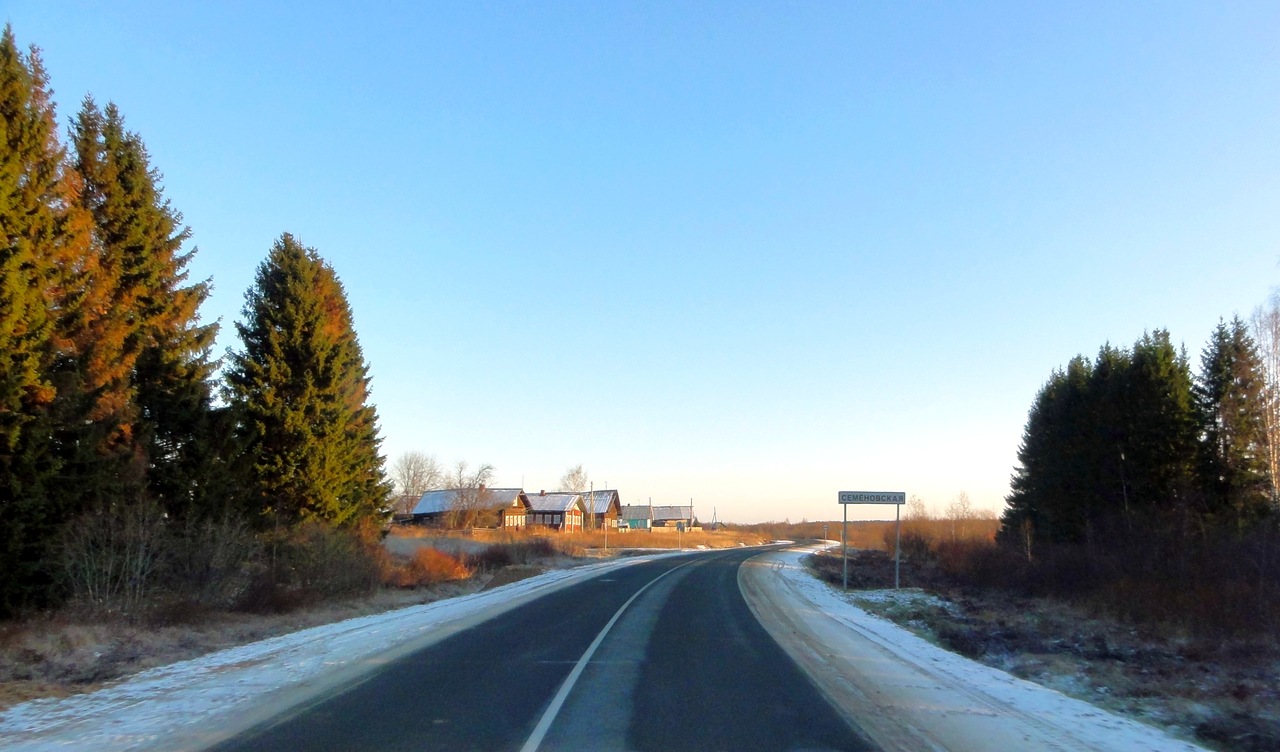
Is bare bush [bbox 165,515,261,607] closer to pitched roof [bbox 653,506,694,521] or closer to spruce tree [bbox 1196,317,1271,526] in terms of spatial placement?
spruce tree [bbox 1196,317,1271,526]

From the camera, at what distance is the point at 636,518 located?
149750mm

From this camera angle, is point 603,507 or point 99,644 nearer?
point 99,644

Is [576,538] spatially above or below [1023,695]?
below

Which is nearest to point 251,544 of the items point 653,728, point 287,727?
point 287,727

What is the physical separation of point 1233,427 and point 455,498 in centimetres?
8096

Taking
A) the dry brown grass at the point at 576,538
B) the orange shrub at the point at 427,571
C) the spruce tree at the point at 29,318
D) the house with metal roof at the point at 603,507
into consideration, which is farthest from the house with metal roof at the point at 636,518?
the spruce tree at the point at 29,318

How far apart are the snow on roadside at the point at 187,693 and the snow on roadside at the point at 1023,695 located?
854 cm

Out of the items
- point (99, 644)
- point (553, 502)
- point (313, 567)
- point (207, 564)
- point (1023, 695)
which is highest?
point (553, 502)

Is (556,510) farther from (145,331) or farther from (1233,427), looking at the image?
(145,331)

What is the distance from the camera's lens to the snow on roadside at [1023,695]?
27.0ft

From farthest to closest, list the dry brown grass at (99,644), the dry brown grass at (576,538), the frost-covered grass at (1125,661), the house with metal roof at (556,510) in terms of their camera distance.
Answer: the house with metal roof at (556,510) → the dry brown grass at (576,538) → the dry brown grass at (99,644) → the frost-covered grass at (1125,661)

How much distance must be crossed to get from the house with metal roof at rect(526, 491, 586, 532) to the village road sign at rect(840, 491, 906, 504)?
8205 centimetres

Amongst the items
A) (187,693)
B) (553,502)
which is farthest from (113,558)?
(553,502)

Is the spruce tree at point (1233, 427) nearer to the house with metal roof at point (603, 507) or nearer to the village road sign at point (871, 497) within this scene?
the village road sign at point (871, 497)
